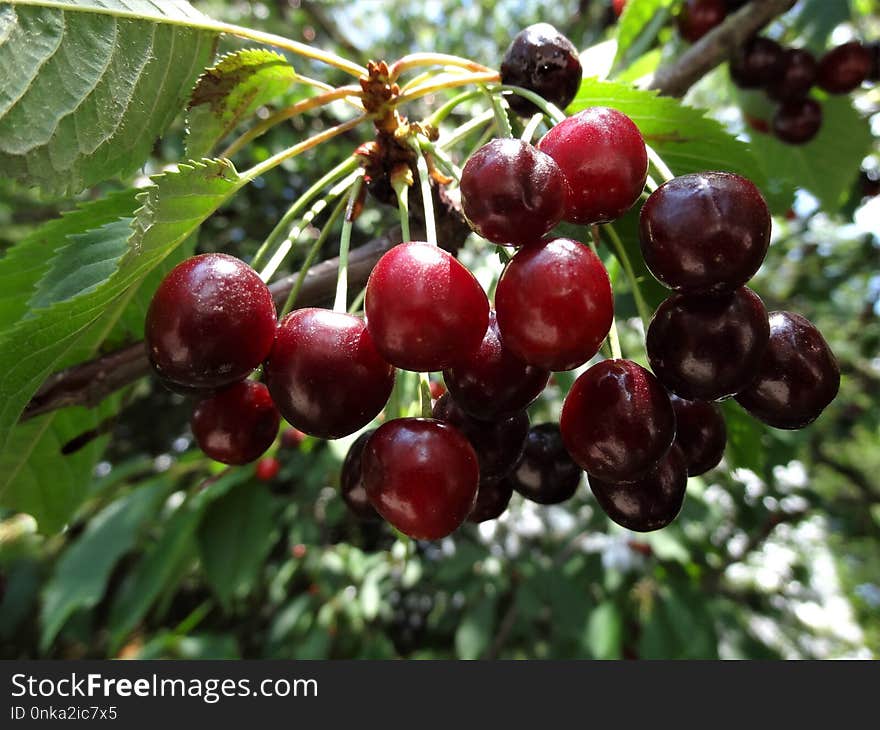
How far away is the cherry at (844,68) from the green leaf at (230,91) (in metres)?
1.89

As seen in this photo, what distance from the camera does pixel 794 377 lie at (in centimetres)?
73

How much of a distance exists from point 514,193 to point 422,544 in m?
2.80

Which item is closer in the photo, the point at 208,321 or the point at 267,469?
the point at 208,321

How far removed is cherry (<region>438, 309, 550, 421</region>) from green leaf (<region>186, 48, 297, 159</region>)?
1.88ft

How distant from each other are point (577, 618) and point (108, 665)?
1.76 m

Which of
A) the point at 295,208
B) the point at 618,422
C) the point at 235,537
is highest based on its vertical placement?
the point at 295,208

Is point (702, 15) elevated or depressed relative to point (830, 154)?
elevated

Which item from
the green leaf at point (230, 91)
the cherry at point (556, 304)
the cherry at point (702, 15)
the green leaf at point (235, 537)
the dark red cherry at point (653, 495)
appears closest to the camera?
the cherry at point (556, 304)

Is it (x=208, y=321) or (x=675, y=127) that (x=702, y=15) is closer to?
(x=675, y=127)

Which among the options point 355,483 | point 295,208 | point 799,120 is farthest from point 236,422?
point 799,120

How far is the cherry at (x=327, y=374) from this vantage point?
68 cm

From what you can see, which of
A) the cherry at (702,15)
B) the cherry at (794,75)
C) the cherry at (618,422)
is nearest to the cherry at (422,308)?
the cherry at (618,422)

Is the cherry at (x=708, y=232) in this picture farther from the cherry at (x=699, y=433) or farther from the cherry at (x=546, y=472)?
the cherry at (x=546, y=472)

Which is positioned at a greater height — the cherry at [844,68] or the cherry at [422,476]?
the cherry at [844,68]
